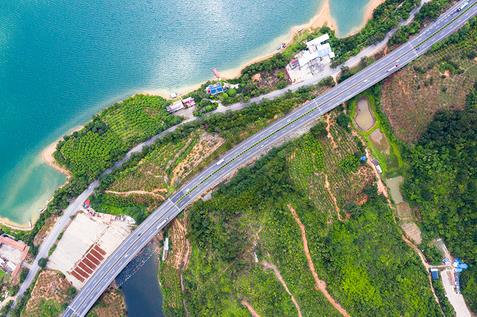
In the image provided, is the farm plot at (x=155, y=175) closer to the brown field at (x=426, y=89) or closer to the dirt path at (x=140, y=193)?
the dirt path at (x=140, y=193)

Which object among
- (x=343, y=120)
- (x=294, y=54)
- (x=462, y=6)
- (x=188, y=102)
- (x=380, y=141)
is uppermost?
(x=462, y=6)

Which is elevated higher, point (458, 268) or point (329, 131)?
point (329, 131)

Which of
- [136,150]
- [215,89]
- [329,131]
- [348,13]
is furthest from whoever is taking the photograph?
[348,13]

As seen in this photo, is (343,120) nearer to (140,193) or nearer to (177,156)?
(177,156)

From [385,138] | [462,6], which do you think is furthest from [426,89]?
[462,6]

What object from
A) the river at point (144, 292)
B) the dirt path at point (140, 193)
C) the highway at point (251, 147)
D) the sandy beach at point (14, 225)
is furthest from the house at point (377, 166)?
the sandy beach at point (14, 225)

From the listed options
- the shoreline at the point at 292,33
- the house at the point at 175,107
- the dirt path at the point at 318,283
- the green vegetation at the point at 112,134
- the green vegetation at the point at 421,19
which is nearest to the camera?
the dirt path at the point at 318,283

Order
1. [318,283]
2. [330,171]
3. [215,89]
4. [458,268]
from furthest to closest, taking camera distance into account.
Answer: [215,89]
[330,171]
[458,268]
[318,283]
